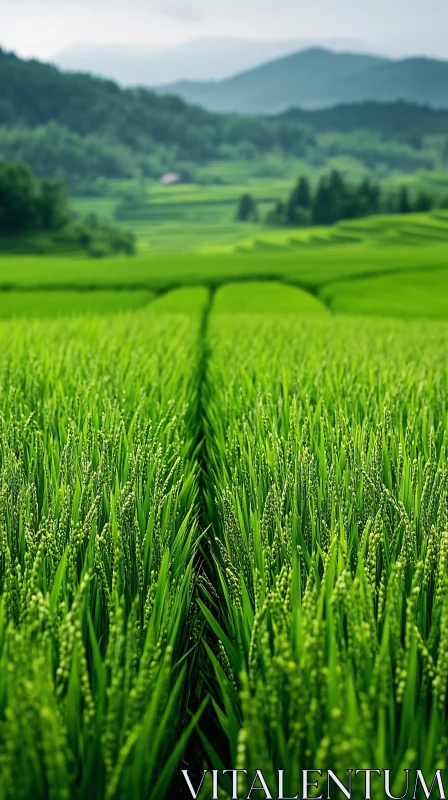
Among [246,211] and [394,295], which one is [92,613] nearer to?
[394,295]

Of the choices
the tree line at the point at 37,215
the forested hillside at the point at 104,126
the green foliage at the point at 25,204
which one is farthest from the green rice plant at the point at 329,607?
the forested hillside at the point at 104,126

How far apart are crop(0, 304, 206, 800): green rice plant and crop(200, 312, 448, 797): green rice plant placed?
123 mm

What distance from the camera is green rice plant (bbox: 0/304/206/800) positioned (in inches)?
37.3

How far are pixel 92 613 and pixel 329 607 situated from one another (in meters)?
0.55

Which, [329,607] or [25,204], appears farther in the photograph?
Result: [25,204]

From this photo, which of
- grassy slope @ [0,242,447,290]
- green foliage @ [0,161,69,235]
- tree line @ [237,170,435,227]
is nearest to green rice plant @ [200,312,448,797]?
grassy slope @ [0,242,447,290]

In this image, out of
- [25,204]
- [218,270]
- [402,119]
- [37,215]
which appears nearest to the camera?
[218,270]

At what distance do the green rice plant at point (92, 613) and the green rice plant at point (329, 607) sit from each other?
12 centimetres

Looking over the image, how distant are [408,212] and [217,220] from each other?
56.0 meters

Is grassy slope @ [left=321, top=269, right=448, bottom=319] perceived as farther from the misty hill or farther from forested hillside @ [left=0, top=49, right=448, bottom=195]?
the misty hill

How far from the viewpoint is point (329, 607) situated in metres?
1.15

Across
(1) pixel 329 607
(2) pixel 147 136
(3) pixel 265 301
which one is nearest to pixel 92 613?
(1) pixel 329 607

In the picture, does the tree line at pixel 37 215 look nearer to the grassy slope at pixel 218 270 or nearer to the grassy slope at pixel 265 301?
the grassy slope at pixel 218 270

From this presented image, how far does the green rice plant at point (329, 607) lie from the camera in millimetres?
1006
